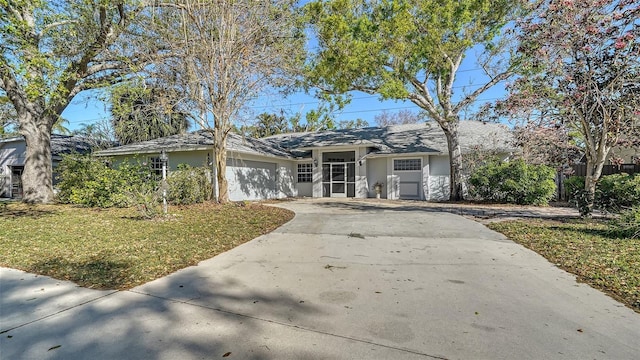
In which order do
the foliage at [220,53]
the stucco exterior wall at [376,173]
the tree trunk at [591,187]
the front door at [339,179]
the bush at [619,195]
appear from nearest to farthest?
the bush at [619,195] → the tree trunk at [591,187] → the foliage at [220,53] → the stucco exterior wall at [376,173] → the front door at [339,179]

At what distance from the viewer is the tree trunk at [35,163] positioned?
43.1 ft

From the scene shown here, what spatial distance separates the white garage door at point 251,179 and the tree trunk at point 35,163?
7349 mm

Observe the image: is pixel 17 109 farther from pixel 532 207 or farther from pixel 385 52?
pixel 532 207

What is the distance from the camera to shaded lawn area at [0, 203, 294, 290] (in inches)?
196

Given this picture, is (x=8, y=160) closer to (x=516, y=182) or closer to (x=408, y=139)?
(x=408, y=139)

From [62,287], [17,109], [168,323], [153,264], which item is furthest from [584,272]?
[17,109]

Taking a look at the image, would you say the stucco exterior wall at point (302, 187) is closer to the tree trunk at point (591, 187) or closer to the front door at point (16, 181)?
the tree trunk at point (591, 187)

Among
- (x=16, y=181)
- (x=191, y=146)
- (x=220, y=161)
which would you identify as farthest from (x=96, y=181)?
(x=16, y=181)

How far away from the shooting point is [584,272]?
4.88m

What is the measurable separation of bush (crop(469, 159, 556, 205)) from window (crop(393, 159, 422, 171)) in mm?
3225

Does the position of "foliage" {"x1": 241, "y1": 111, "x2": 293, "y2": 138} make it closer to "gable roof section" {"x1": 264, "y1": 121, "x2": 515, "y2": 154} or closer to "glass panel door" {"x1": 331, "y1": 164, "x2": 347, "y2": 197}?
"gable roof section" {"x1": 264, "y1": 121, "x2": 515, "y2": 154}

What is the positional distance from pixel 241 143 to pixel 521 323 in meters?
15.2

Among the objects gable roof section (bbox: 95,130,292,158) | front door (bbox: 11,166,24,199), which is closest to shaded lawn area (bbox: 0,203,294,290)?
gable roof section (bbox: 95,130,292,158)

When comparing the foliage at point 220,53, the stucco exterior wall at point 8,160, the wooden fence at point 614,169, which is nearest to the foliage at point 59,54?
the foliage at point 220,53
